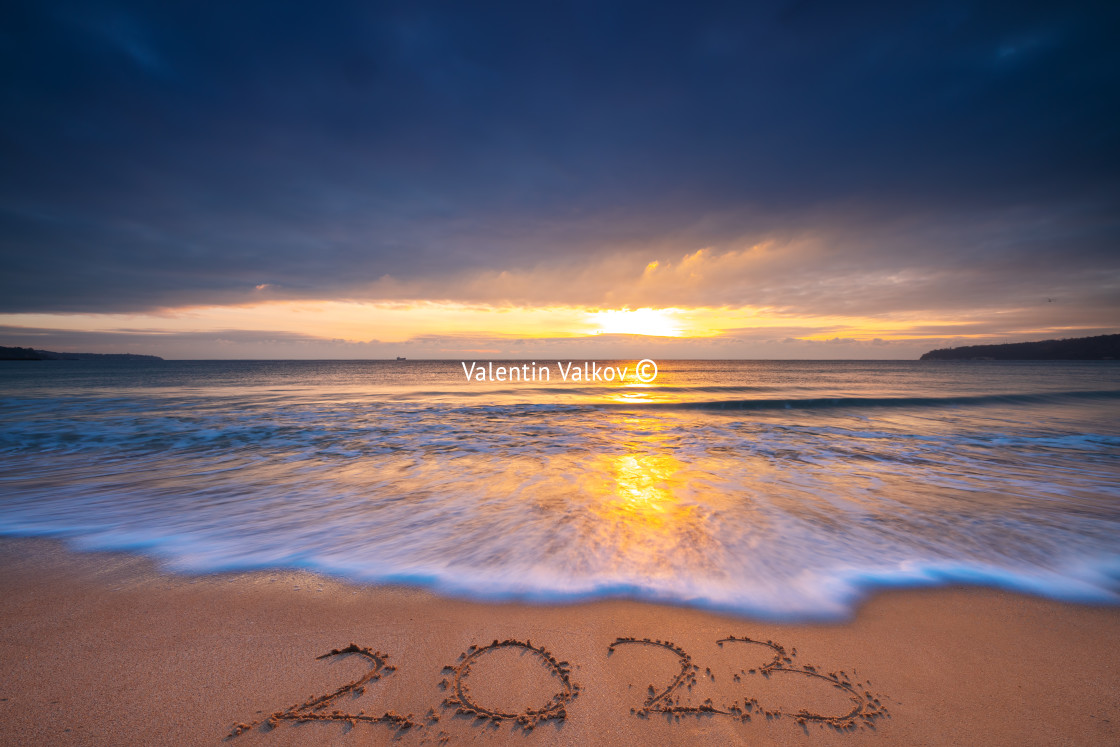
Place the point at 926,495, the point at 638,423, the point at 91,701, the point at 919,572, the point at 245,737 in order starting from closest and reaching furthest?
the point at 245,737 < the point at 91,701 < the point at 919,572 < the point at 926,495 < the point at 638,423

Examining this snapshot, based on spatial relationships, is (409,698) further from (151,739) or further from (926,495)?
(926,495)

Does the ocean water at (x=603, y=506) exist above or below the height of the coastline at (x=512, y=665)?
below

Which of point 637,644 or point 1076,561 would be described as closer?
point 637,644

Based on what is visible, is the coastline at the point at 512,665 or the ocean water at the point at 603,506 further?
the ocean water at the point at 603,506

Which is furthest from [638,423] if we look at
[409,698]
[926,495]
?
[409,698]
